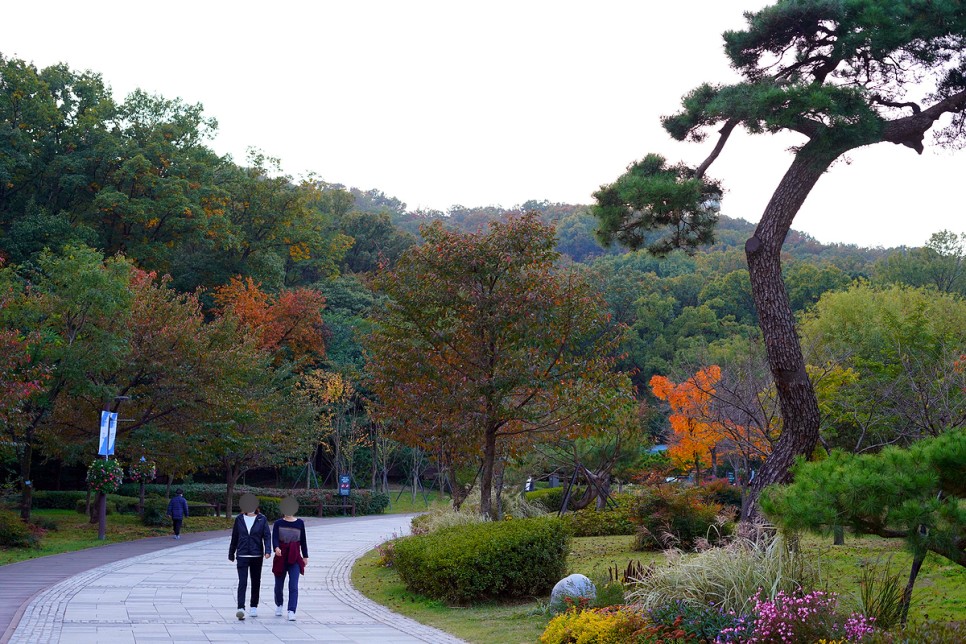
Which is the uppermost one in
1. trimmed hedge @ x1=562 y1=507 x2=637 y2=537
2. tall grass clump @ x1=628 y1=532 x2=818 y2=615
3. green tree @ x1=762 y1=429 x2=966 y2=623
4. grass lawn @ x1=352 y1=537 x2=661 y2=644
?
green tree @ x1=762 y1=429 x2=966 y2=623

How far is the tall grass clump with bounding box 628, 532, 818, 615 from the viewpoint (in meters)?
7.90

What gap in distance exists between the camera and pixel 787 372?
1097cm

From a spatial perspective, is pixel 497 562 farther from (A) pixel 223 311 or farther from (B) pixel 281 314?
(B) pixel 281 314

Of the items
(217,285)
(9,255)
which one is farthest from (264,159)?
(9,255)

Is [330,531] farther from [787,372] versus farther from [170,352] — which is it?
[787,372]

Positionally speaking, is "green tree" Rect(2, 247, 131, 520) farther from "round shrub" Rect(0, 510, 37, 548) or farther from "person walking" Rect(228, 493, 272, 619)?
"person walking" Rect(228, 493, 272, 619)

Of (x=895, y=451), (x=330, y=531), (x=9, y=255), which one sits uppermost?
(x=9, y=255)

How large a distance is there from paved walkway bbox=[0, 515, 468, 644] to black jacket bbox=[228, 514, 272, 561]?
0.78m

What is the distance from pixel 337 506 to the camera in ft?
137

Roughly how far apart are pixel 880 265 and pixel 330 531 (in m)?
46.5

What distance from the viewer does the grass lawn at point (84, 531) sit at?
62.7 ft

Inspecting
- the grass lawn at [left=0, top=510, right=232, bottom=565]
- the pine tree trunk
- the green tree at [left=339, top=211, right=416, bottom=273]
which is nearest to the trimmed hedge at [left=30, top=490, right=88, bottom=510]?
the grass lawn at [left=0, top=510, right=232, bottom=565]

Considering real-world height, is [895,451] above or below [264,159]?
below

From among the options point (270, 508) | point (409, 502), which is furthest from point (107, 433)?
point (409, 502)
